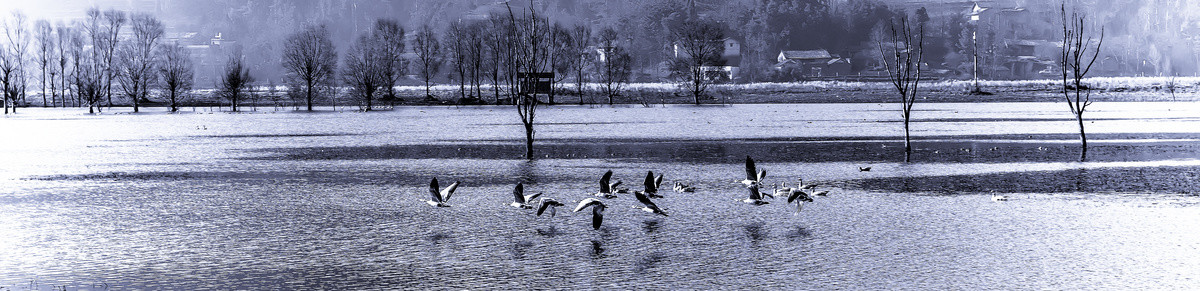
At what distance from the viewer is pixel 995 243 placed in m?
10.6

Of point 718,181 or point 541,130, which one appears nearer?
point 718,181

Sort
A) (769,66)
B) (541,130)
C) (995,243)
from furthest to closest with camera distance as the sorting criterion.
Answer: (769,66) → (541,130) → (995,243)

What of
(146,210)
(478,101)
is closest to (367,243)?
(146,210)

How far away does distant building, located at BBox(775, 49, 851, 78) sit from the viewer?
179500mm

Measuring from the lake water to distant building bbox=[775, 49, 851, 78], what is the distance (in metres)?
156

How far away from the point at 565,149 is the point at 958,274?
1866cm

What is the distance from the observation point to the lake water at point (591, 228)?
899 centimetres

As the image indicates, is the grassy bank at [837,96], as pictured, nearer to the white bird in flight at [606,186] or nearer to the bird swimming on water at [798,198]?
the white bird in flight at [606,186]

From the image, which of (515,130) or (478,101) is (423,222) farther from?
(478,101)

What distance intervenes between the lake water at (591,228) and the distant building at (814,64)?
155774 mm

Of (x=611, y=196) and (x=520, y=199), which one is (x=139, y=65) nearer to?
(x=611, y=196)

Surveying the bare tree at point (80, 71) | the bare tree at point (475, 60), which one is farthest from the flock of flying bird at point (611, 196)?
the bare tree at point (475, 60)

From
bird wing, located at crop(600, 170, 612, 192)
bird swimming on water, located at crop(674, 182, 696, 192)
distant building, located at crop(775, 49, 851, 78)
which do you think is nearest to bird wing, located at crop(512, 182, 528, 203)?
bird wing, located at crop(600, 170, 612, 192)

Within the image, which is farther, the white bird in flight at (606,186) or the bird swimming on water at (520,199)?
the white bird in flight at (606,186)
